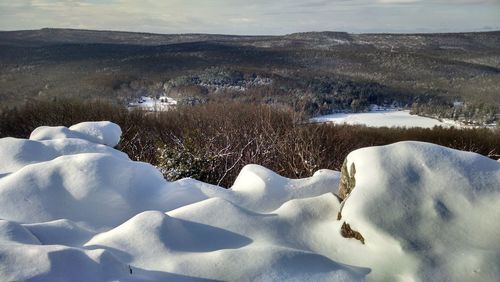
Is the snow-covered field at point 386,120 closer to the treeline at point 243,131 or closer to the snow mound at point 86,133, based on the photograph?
the treeline at point 243,131

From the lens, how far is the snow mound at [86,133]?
9508 millimetres

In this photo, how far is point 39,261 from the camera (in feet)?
12.2

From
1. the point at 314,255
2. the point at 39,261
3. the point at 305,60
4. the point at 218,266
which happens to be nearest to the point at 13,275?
the point at 39,261

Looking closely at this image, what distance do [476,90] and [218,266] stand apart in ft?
249

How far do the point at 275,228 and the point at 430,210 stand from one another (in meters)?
1.45

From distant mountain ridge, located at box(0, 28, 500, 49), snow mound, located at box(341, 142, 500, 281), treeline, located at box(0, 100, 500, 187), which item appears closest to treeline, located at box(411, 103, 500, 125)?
treeline, located at box(0, 100, 500, 187)

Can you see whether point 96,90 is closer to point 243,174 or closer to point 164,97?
→ point 164,97

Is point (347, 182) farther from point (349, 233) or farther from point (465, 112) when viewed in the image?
point (465, 112)

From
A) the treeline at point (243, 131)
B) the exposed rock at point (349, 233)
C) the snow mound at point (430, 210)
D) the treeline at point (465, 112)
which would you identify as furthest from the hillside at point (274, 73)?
the exposed rock at point (349, 233)

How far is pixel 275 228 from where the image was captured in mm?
4996

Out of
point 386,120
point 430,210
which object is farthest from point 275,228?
point 386,120

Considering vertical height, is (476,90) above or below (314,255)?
below

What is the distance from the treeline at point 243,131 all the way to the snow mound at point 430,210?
10.3 metres

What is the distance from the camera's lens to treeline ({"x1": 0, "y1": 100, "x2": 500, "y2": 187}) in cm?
1948
